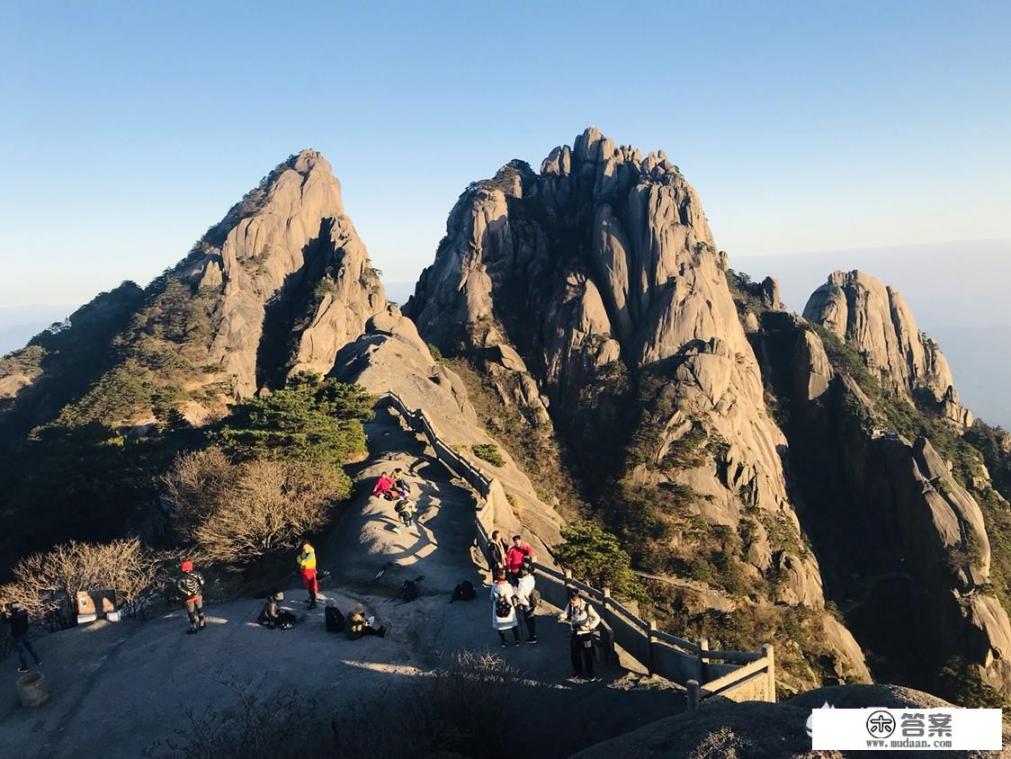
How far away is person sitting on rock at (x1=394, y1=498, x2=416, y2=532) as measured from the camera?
2258 centimetres

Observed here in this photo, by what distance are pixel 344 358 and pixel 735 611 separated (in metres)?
35.8

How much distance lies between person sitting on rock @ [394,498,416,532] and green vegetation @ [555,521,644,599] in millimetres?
7370

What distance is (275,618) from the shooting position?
15562mm

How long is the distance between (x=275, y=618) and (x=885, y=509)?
58.7 metres

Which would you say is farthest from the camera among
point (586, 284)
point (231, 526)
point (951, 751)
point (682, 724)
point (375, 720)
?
point (586, 284)

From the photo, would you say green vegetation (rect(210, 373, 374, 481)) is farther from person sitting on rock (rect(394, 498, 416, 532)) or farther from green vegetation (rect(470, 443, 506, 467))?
green vegetation (rect(470, 443, 506, 467))

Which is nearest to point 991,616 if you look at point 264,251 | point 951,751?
point 951,751

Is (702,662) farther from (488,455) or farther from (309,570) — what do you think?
(488,455)

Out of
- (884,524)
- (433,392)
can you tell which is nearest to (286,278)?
(433,392)

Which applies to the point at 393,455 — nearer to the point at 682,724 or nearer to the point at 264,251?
the point at 682,724

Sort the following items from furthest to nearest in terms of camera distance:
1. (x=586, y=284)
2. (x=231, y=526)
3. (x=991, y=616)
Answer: (x=586, y=284)
(x=991, y=616)
(x=231, y=526)

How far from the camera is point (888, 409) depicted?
7325 cm

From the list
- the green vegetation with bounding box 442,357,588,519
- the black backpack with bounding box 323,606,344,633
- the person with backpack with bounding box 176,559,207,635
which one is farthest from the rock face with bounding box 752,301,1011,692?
the person with backpack with bounding box 176,559,207,635

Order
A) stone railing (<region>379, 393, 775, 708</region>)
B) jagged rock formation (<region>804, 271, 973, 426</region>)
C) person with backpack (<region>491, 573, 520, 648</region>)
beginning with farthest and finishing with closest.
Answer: jagged rock formation (<region>804, 271, 973, 426</region>) < person with backpack (<region>491, 573, 520, 648</region>) < stone railing (<region>379, 393, 775, 708</region>)
